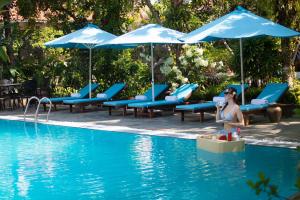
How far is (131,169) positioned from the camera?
28.7 feet

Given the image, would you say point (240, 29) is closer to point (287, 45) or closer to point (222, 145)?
point (287, 45)

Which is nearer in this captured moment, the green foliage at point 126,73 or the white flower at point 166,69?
the white flower at point 166,69

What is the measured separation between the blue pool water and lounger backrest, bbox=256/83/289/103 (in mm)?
3781

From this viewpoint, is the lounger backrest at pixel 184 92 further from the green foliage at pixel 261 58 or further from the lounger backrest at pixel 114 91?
the lounger backrest at pixel 114 91

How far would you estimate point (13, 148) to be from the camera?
447 inches

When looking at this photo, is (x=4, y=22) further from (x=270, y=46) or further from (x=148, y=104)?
(x=270, y=46)

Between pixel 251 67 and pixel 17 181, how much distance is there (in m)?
10.7

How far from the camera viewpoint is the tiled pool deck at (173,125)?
36.2 feet

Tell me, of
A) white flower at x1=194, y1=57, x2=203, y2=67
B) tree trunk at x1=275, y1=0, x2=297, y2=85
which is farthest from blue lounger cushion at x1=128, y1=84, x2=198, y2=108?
tree trunk at x1=275, y1=0, x2=297, y2=85

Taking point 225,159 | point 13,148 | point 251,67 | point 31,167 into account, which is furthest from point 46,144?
point 251,67

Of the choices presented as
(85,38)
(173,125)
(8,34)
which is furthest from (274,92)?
(8,34)

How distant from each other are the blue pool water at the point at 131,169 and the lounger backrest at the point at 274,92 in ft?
12.4

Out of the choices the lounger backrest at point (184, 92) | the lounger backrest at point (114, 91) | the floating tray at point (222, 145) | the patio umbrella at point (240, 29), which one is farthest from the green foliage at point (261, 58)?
the floating tray at point (222, 145)

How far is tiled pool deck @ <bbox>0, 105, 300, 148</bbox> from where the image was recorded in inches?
434
